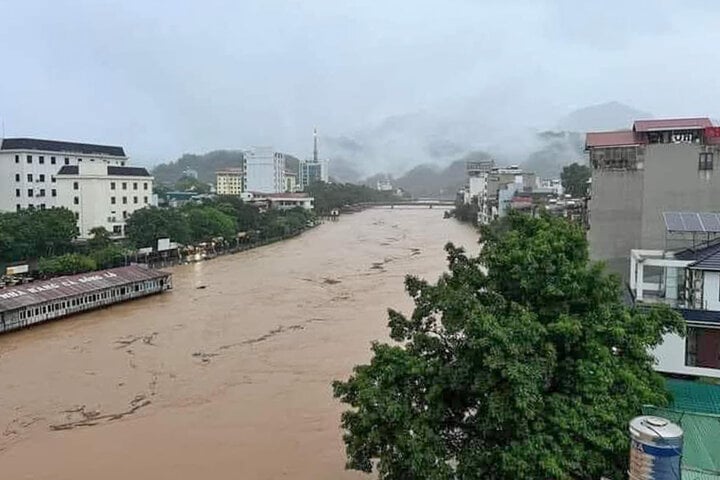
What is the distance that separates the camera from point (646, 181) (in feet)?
30.1

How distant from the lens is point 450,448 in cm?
455

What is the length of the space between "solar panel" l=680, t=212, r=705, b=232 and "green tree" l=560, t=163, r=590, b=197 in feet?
77.2

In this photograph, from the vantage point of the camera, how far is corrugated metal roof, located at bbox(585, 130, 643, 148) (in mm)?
9594

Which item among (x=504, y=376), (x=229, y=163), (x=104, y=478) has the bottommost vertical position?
(x=104, y=478)

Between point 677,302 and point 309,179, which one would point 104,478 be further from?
point 309,179

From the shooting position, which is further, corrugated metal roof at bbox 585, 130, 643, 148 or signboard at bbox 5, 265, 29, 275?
signboard at bbox 5, 265, 29, 275

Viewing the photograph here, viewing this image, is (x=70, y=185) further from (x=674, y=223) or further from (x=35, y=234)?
(x=674, y=223)

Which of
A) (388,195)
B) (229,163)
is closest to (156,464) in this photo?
(388,195)

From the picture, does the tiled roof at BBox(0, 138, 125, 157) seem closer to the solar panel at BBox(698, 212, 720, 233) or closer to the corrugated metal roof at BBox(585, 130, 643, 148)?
the corrugated metal roof at BBox(585, 130, 643, 148)

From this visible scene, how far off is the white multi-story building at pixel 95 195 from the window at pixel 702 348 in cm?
2134

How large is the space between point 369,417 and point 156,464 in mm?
3387

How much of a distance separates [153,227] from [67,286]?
786 centimetres

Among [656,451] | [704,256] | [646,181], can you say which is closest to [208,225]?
[646,181]

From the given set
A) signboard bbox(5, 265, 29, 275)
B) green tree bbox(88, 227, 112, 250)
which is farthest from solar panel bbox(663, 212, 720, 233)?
green tree bbox(88, 227, 112, 250)
